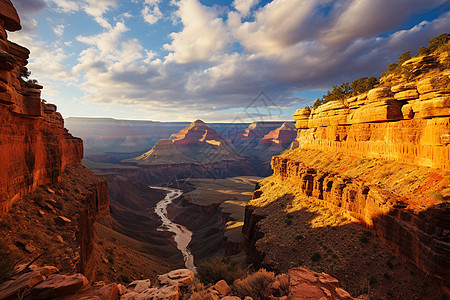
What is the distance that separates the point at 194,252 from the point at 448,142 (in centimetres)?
4515

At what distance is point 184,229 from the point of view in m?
65.0

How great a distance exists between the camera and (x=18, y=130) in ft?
47.3

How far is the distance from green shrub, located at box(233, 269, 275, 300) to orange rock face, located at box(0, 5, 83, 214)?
13.9 meters

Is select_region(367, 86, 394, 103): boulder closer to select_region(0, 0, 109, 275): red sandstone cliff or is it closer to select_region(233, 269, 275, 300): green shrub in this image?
select_region(233, 269, 275, 300): green shrub

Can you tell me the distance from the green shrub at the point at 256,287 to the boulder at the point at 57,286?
19.6 ft

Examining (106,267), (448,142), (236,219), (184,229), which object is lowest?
(184,229)

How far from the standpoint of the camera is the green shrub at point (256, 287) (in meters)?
8.41

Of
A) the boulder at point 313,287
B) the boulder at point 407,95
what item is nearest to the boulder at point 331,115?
the boulder at point 407,95

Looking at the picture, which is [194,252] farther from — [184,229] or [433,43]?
[433,43]

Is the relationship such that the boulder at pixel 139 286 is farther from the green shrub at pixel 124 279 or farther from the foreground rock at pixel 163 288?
the green shrub at pixel 124 279

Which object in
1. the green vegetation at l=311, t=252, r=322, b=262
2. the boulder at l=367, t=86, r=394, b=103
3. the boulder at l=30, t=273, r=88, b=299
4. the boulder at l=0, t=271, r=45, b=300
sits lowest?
the green vegetation at l=311, t=252, r=322, b=262

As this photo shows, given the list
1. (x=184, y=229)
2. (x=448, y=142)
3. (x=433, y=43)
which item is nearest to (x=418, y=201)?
(x=448, y=142)

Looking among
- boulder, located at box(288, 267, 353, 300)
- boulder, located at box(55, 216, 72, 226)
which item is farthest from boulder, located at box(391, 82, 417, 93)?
boulder, located at box(55, 216, 72, 226)

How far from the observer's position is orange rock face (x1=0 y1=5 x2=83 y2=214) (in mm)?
11508
